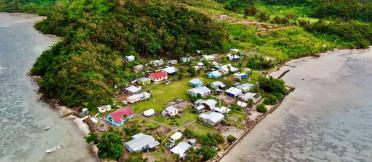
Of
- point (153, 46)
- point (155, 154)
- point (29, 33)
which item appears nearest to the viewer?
point (155, 154)

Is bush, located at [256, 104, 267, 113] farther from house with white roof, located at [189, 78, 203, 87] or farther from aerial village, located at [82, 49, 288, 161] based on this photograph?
house with white roof, located at [189, 78, 203, 87]

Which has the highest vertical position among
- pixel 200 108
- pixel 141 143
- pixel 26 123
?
pixel 200 108

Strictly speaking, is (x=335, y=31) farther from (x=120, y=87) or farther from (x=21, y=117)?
(x=21, y=117)

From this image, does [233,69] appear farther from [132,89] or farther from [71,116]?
[71,116]

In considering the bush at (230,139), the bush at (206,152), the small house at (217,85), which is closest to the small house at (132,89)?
the small house at (217,85)

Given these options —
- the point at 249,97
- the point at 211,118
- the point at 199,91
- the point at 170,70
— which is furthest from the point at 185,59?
the point at 211,118

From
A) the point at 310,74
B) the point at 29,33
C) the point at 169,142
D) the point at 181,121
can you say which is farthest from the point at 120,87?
the point at 29,33
